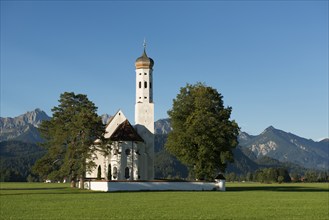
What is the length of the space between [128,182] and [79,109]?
48.2ft

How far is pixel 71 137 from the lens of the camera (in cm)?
6644

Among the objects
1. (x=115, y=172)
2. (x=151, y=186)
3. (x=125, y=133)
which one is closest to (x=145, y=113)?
(x=125, y=133)

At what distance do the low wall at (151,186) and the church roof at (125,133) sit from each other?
9186mm

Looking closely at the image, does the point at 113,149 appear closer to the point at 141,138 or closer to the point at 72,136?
the point at 141,138

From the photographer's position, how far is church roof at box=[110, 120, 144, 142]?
7656 centimetres

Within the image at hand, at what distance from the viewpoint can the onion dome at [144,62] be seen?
83.8 meters

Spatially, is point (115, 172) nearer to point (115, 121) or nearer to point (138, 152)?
point (138, 152)

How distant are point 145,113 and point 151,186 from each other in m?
20.4

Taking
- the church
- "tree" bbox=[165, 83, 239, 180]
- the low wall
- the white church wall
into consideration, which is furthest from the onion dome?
the low wall

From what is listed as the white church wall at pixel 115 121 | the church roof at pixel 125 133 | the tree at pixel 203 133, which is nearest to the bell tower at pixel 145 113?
the church roof at pixel 125 133

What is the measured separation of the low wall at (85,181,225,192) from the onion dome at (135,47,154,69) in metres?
23.4

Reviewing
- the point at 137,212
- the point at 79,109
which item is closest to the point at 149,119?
the point at 79,109

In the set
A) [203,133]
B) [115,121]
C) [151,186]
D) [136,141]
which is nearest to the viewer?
[151,186]

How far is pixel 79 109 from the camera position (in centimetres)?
7038
